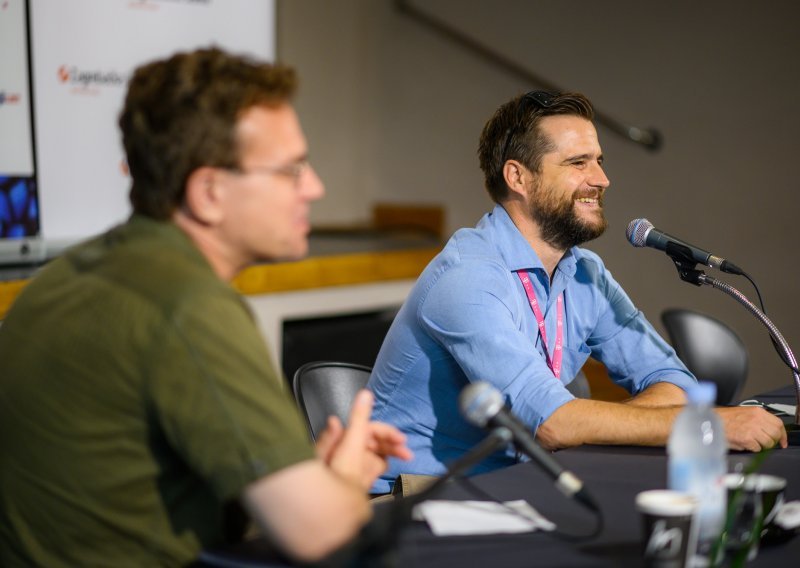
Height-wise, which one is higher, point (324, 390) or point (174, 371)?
point (174, 371)

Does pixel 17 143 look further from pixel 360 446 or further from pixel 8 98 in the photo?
pixel 360 446

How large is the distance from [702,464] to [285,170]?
638 mm

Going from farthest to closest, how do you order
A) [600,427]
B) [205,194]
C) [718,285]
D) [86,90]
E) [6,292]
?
[86,90] → [6,292] → [718,285] → [600,427] → [205,194]

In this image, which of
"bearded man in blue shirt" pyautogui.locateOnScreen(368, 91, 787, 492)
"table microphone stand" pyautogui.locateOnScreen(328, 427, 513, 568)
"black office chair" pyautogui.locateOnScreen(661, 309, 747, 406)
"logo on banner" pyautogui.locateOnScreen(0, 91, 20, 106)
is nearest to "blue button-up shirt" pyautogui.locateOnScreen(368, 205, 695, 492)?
"bearded man in blue shirt" pyautogui.locateOnScreen(368, 91, 787, 492)

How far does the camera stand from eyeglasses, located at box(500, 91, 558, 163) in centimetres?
227

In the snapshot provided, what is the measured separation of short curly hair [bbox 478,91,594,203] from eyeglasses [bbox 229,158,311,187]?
40.5 inches

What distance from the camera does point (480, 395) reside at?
1220 mm

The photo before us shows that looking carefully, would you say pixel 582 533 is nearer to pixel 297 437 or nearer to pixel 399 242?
pixel 297 437

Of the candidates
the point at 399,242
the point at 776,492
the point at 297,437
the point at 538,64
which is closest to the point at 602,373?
the point at 399,242

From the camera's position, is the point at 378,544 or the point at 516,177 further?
the point at 516,177

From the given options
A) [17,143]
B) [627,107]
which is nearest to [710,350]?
[627,107]

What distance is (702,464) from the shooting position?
1240 mm

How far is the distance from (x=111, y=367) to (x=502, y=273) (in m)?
1.02

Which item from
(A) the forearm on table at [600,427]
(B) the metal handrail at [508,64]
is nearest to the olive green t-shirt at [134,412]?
(A) the forearm on table at [600,427]
